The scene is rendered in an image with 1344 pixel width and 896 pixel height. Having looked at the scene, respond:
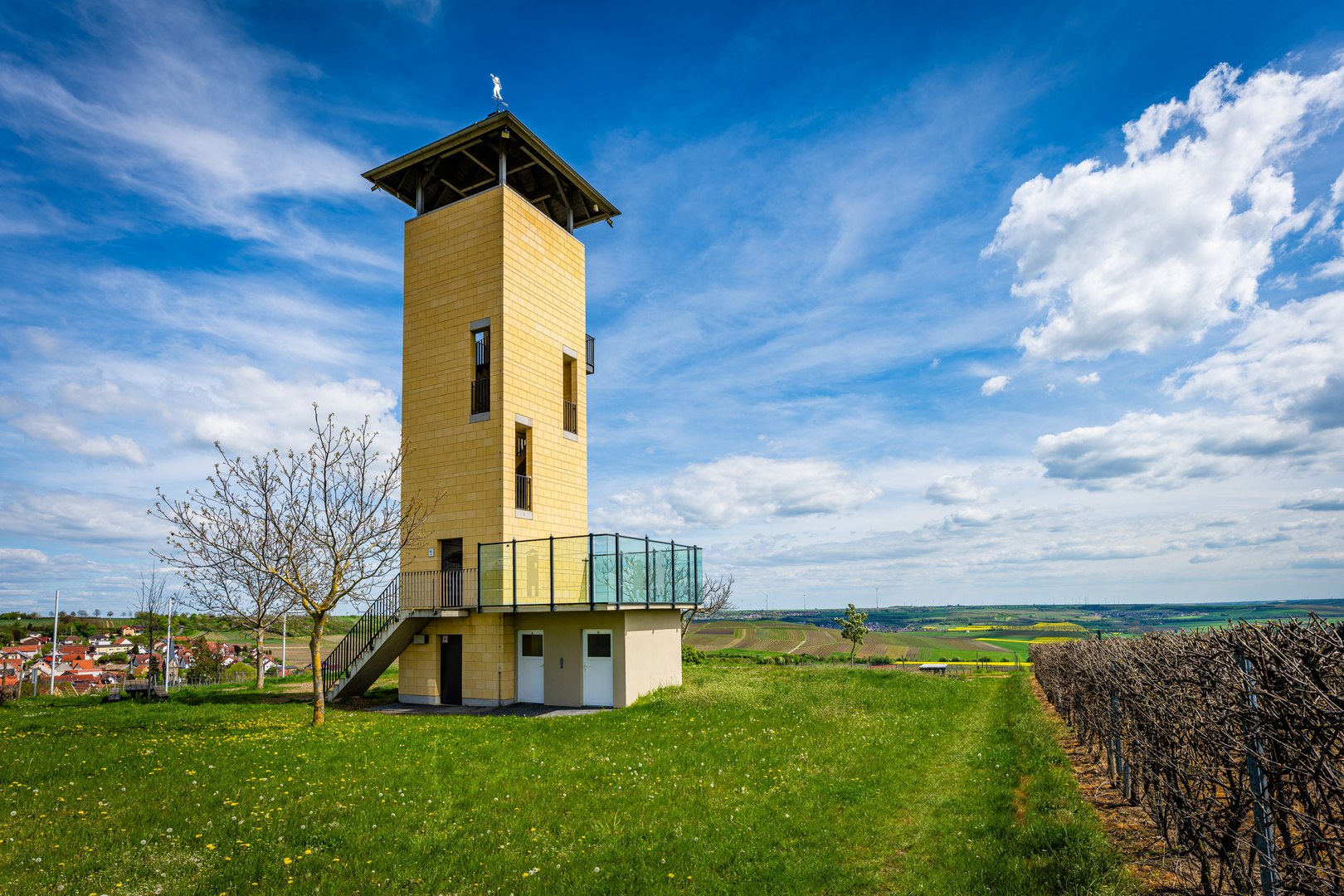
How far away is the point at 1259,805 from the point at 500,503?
17.9m

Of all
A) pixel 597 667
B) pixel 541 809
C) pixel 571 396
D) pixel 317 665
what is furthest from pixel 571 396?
pixel 541 809

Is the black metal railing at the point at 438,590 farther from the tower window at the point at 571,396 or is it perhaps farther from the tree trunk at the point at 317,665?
the tower window at the point at 571,396

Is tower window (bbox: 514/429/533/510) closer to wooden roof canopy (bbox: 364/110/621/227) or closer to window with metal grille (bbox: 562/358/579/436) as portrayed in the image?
window with metal grille (bbox: 562/358/579/436)

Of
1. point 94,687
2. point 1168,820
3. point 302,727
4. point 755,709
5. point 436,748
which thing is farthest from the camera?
point 94,687

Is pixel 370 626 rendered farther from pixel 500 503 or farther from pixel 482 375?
pixel 482 375

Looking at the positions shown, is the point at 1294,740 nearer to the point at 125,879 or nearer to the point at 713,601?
the point at 125,879

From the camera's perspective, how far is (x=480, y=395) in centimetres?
2158

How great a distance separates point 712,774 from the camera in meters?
10.8

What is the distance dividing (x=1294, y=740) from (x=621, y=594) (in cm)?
1576

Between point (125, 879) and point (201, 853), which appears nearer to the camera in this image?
point (125, 879)

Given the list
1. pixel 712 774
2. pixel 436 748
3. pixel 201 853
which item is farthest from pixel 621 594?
pixel 201 853

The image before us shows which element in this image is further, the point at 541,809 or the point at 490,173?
the point at 490,173

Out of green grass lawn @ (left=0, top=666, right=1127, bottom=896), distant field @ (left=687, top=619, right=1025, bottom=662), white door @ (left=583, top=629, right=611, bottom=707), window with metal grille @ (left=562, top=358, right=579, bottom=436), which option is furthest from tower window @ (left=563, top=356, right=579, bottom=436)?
distant field @ (left=687, top=619, right=1025, bottom=662)

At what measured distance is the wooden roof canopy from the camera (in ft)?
71.9
